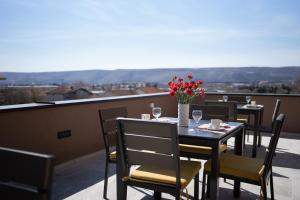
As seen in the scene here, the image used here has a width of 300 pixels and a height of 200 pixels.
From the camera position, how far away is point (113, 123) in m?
2.78

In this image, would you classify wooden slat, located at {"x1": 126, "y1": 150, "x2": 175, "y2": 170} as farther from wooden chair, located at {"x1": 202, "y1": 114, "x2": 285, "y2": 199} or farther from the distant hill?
the distant hill

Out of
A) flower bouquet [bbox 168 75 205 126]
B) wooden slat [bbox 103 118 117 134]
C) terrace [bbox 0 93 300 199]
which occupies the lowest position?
terrace [bbox 0 93 300 199]

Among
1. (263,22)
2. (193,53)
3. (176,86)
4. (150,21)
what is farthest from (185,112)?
(193,53)

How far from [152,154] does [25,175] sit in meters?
1.09

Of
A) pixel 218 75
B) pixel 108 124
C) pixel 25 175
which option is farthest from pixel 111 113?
pixel 218 75

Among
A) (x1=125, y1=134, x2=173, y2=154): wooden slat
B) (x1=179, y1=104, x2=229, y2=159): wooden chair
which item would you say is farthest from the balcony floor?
(x1=125, y1=134, x2=173, y2=154): wooden slat

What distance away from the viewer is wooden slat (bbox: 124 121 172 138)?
5.79 feet

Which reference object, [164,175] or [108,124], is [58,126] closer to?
[108,124]

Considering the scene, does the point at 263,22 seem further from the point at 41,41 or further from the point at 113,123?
the point at 41,41

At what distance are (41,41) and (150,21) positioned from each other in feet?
25.2

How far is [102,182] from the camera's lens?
3.05 m

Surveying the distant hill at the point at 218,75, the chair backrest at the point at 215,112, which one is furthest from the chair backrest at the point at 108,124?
the distant hill at the point at 218,75

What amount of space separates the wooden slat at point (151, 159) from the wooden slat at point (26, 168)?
1.07 meters

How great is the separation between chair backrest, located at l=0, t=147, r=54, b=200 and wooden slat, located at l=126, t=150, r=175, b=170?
104 centimetres
